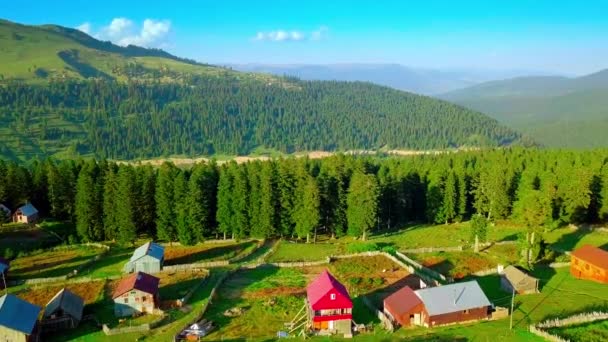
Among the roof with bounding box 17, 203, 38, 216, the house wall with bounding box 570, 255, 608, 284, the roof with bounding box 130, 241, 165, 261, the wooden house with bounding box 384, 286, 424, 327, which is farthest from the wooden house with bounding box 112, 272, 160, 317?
the house wall with bounding box 570, 255, 608, 284

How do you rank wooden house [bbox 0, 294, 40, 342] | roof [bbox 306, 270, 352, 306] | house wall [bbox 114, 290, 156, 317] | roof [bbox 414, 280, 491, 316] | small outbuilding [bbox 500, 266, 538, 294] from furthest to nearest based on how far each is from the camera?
1. small outbuilding [bbox 500, 266, 538, 294]
2. house wall [bbox 114, 290, 156, 317]
3. roof [bbox 414, 280, 491, 316]
4. roof [bbox 306, 270, 352, 306]
5. wooden house [bbox 0, 294, 40, 342]

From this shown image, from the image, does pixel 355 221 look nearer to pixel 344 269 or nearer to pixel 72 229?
pixel 344 269

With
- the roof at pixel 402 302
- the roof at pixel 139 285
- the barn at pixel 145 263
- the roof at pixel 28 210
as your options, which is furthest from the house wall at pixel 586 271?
the roof at pixel 28 210

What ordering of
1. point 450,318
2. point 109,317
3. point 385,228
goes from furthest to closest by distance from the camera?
point 385,228, point 109,317, point 450,318

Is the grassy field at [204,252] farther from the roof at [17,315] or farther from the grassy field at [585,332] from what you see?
the grassy field at [585,332]

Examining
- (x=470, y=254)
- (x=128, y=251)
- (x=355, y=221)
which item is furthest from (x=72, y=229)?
(x=470, y=254)

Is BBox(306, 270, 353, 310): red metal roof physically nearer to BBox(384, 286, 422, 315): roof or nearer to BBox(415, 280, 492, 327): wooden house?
BBox(384, 286, 422, 315): roof
